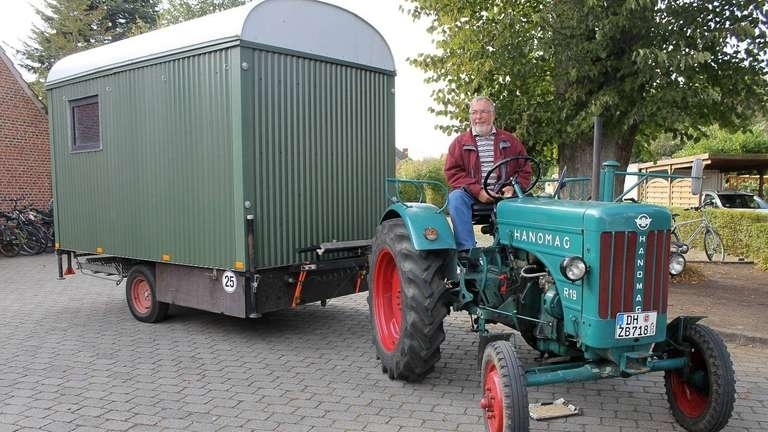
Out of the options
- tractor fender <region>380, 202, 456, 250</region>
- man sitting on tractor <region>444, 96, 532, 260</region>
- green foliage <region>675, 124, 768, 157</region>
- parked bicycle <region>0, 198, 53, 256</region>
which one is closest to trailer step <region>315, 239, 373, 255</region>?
tractor fender <region>380, 202, 456, 250</region>

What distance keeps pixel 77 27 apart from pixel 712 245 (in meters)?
20.9

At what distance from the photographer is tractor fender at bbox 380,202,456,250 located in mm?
4227

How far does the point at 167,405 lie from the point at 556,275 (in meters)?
2.74

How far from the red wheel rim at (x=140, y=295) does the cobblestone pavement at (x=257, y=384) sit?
218mm

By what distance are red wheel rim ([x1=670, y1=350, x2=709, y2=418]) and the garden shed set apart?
132 inches

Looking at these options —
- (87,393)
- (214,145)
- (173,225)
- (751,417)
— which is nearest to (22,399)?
(87,393)

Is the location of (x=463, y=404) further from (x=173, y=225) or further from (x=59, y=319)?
(x=59, y=319)

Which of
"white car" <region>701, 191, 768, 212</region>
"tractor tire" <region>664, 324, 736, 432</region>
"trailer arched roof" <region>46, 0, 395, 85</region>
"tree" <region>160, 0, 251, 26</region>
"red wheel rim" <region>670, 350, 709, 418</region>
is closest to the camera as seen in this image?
"tractor tire" <region>664, 324, 736, 432</region>

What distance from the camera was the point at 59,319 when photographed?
689cm

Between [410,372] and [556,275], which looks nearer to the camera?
[556,275]

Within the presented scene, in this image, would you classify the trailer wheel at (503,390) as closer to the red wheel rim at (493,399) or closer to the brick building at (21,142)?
the red wheel rim at (493,399)

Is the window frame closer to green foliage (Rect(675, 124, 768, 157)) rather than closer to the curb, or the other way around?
the curb

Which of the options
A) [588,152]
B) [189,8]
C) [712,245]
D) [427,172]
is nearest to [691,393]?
[588,152]

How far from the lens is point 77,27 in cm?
2125
